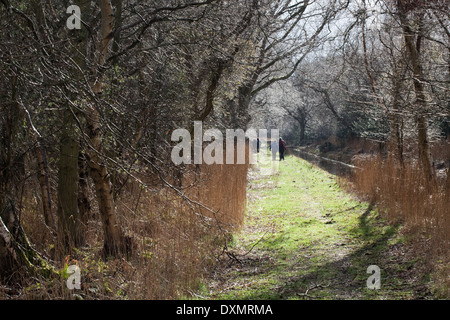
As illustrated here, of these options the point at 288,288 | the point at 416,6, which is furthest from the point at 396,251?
the point at 416,6

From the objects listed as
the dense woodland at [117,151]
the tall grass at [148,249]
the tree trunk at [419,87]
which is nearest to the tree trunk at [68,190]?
the dense woodland at [117,151]

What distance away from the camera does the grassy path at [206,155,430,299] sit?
4.42 metres

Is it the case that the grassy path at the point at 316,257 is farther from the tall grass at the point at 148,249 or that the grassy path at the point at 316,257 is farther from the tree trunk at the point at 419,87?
the tree trunk at the point at 419,87

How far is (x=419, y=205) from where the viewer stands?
595 cm

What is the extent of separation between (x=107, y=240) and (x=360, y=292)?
272cm

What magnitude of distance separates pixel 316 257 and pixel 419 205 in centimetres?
167

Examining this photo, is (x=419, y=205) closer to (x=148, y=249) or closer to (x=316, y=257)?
(x=316, y=257)

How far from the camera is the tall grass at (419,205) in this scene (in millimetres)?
4633

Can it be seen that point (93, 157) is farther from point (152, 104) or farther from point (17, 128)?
point (152, 104)

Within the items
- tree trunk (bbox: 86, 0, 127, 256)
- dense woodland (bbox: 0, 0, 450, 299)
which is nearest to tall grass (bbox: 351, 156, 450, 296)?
dense woodland (bbox: 0, 0, 450, 299)

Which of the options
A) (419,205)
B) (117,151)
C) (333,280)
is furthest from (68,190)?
(419,205)

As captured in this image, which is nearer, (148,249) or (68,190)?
(68,190)

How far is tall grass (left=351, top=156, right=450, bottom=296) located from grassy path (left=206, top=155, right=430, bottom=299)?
8.7 inches

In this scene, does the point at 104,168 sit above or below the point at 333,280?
above
